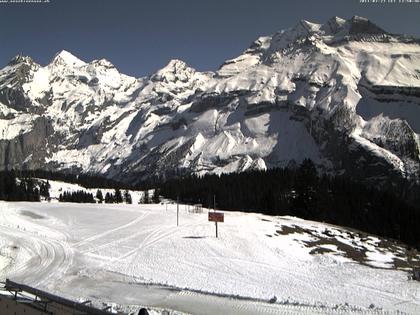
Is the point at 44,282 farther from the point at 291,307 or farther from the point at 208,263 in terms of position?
the point at 291,307

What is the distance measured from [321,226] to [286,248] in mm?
26333

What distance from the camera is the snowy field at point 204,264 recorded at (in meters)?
34.5

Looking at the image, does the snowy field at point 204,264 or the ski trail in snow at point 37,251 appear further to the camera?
the ski trail in snow at point 37,251

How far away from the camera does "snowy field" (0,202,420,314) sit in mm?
34500

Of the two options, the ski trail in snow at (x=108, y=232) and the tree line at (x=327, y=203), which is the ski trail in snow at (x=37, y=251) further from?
the tree line at (x=327, y=203)

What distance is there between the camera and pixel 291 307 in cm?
3209

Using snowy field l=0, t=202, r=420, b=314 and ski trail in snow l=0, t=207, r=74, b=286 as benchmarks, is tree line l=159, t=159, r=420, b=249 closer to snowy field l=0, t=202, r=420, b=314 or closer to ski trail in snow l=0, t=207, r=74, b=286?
snowy field l=0, t=202, r=420, b=314

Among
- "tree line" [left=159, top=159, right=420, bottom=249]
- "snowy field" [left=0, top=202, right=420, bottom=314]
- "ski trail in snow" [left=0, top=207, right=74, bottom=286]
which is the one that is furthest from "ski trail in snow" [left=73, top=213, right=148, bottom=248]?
"tree line" [left=159, top=159, right=420, bottom=249]

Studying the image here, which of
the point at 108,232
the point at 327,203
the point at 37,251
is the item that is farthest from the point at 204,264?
the point at 327,203

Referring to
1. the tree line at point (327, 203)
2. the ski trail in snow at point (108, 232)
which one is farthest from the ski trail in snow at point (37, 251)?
the tree line at point (327, 203)

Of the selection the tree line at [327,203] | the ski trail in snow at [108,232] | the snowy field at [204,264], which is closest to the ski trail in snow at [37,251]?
the snowy field at [204,264]

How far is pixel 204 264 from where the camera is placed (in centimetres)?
4834

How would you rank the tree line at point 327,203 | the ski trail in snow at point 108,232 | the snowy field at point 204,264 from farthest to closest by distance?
the tree line at point 327,203, the ski trail in snow at point 108,232, the snowy field at point 204,264

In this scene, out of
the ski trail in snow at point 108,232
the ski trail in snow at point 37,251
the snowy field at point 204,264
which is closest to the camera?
the snowy field at point 204,264
